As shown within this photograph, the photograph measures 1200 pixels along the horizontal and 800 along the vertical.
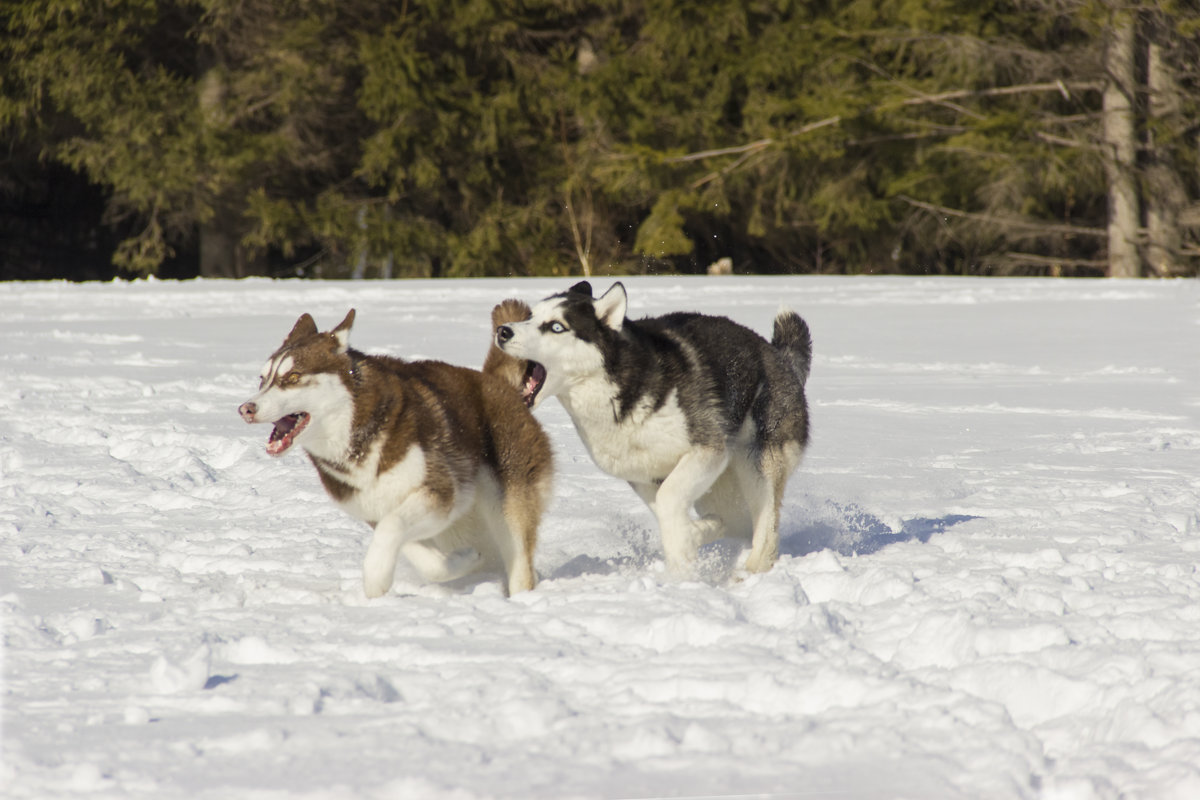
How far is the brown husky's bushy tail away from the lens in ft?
18.9

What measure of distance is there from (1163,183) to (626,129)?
A: 10.4 m

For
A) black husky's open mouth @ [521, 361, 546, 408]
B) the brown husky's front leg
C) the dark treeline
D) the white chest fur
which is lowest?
the brown husky's front leg

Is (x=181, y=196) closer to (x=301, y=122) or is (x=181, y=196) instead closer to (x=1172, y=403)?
(x=301, y=122)

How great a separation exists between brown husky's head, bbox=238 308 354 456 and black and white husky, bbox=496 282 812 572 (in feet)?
2.17

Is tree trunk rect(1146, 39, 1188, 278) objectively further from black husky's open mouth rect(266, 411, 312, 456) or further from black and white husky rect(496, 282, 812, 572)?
black husky's open mouth rect(266, 411, 312, 456)

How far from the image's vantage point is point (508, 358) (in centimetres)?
589

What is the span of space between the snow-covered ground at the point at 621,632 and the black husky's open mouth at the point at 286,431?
63cm

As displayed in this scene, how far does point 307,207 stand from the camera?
1145 inches

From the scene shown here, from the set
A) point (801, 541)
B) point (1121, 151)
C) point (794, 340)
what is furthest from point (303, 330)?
point (1121, 151)

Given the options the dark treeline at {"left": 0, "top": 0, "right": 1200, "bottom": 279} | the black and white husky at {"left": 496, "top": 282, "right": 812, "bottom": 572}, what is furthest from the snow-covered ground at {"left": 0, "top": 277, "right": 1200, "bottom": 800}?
the dark treeline at {"left": 0, "top": 0, "right": 1200, "bottom": 279}

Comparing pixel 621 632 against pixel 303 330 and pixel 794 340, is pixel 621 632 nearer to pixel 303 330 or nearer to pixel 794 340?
pixel 303 330

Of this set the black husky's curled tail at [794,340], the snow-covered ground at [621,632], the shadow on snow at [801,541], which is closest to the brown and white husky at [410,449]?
the snow-covered ground at [621,632]

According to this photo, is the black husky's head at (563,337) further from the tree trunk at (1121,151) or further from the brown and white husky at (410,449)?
the tree trunk at (1121,151)

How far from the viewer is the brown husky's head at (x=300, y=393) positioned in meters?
4.92
